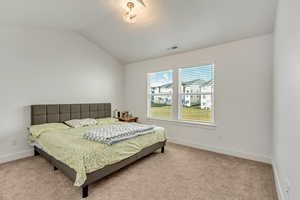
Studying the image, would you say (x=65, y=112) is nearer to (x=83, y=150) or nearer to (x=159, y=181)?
(x=83, y=150)

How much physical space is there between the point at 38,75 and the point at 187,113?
3.82 metres

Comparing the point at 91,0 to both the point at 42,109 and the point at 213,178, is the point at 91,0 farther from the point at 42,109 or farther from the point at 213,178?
the point at 213,178

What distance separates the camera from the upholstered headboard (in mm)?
3259

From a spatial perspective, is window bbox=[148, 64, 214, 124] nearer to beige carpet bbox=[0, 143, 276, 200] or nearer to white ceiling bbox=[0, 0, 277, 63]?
white ceiling bbox=[0, 0, 277, 63]

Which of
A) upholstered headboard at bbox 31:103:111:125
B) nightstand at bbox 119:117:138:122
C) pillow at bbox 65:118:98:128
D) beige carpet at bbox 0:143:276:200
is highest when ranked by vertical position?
upholstered headboard at bbox 31:103:111:125

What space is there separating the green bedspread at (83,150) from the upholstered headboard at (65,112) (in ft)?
1.92

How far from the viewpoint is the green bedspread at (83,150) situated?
6.19 ft

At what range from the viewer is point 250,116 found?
3.04 meters

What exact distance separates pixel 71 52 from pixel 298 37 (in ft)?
14.4

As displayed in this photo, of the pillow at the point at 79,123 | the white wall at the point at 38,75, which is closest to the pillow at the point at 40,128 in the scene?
the pillow at the point at 79,123

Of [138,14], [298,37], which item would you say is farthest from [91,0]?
[298,37]

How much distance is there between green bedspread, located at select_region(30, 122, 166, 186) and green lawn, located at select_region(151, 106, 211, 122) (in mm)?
1615

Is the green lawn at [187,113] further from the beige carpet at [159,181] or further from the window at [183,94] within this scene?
the beige carpet at [159,181]

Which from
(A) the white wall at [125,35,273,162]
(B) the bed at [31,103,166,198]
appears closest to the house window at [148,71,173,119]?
(A) the white wall at [125,35,273,162]
